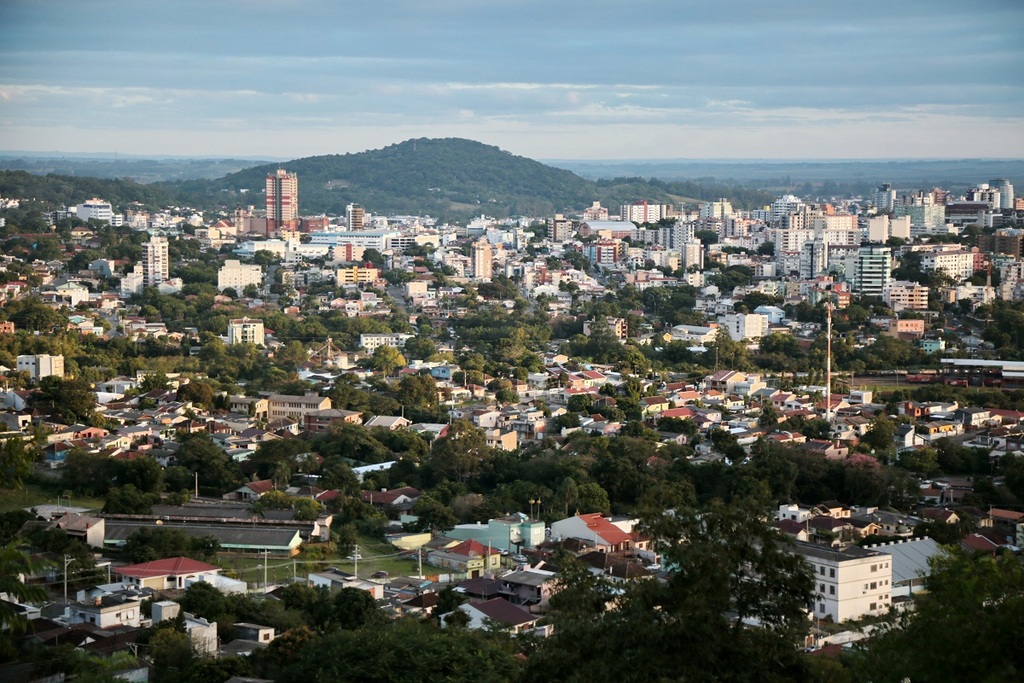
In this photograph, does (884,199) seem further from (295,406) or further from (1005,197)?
(295,406)

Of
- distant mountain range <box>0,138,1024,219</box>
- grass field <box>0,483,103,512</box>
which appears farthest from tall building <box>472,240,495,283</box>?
grass field <box>0,483,103,512</box>

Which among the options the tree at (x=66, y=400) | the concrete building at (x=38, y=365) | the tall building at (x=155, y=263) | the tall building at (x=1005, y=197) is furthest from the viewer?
the tall building at (x=1005, y=197)

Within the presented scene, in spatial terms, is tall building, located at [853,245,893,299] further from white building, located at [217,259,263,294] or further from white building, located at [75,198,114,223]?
white building, located at [75,198,114,223]

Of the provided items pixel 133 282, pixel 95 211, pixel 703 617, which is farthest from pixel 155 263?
pixel 703 617

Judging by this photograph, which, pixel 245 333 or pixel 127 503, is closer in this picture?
pixel 127 503

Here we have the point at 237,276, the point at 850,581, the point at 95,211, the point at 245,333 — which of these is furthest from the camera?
the point at 95,211

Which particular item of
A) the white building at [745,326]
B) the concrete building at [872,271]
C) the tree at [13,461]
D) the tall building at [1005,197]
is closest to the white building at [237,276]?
the white building at [745,326]

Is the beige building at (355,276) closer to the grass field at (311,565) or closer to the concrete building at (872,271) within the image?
the concrete building at (872,271)

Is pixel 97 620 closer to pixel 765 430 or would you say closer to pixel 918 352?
pixel 765 430
